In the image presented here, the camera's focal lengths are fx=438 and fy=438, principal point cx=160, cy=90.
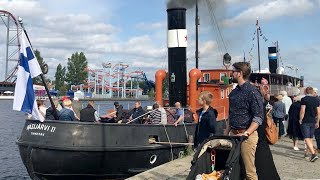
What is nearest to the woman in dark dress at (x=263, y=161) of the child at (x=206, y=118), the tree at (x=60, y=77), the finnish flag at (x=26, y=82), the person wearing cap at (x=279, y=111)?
the child at (x=206, y=118)

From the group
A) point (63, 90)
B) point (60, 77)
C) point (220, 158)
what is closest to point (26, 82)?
point (220, 158)

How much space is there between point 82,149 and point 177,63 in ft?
21.3

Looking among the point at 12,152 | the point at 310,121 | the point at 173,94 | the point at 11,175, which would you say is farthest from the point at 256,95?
the point at 12,152

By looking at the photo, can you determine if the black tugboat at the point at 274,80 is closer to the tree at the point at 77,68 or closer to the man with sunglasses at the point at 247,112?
the man with sunglasses at the point at 247,112

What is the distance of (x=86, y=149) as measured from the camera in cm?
1066

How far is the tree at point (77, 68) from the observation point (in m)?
126

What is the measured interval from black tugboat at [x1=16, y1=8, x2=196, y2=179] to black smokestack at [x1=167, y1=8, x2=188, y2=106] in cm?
391

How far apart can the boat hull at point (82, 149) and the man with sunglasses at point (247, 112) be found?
5716 mm

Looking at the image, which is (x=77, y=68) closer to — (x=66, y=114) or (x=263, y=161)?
(x=66, y=114)

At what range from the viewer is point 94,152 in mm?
10781

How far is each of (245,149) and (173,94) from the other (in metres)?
10.6

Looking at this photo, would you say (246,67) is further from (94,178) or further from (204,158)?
(94,178)

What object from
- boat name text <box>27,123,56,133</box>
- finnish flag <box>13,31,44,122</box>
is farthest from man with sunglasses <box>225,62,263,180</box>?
boat name text <box>27,123,56,133</box>

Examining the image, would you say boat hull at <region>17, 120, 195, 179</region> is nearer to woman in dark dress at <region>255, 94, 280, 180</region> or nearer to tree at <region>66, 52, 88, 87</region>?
woman in dark dress at <region>255, 94, 280, 180</region>
